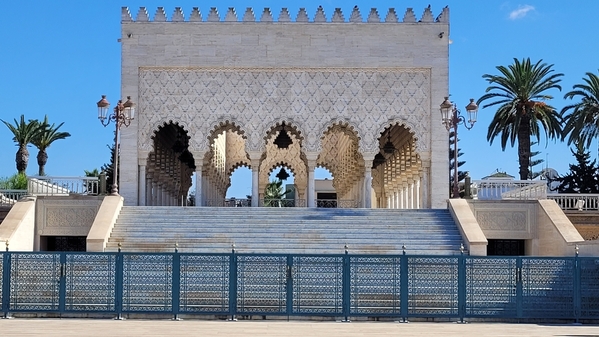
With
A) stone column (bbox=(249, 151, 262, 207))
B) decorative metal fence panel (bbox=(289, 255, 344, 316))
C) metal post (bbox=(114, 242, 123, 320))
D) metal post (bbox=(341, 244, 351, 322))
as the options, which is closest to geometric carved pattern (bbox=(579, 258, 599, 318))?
metal post (bbox=(341, 244, 351, 322))

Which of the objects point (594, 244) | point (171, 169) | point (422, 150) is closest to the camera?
point (594, 244)

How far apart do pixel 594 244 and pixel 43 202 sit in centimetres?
1198

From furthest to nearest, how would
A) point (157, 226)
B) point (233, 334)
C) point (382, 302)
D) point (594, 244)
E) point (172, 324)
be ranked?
point (157, 226) → point (594, 244) → point (382, 302) → point (172, 324) → point (233, 334)

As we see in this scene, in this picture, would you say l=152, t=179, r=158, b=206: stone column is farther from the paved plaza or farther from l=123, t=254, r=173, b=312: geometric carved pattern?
the paved plaza

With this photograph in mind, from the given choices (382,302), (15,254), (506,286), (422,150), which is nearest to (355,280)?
(382,302)

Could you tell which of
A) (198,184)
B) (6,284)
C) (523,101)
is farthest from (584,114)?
(6,284)

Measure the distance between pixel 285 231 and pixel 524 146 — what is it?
41.5 ft

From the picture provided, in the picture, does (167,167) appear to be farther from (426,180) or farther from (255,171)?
(426,180)

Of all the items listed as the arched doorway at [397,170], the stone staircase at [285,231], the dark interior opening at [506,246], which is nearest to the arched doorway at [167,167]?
the stone staircase at [285,231]

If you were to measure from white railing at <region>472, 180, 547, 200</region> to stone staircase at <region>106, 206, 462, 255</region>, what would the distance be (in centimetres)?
220

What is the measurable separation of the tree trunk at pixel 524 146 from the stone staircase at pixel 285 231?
30.9 feet

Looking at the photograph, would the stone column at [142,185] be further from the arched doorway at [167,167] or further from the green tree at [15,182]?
the green tree at [15,182]

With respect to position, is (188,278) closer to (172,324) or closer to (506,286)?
(172,324)

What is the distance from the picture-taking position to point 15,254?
13.4 meters
